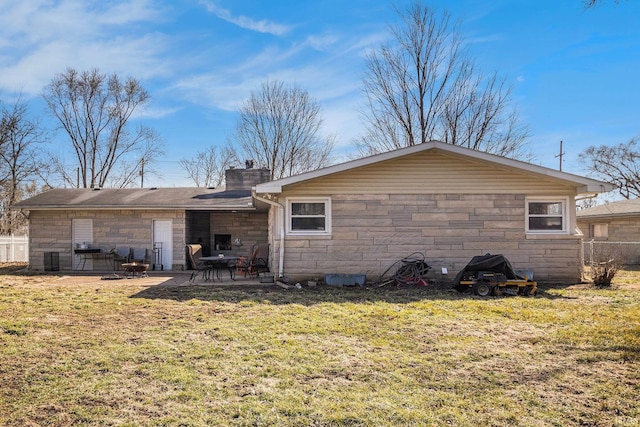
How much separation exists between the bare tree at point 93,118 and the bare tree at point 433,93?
17.5 m

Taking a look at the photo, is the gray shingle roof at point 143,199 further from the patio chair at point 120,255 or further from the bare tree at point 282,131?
the bare tree at point 282,131

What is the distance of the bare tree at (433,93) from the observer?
764 inches

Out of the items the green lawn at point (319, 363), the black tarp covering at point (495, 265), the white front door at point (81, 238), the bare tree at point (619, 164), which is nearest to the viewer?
the green lawn at point (319, 363)

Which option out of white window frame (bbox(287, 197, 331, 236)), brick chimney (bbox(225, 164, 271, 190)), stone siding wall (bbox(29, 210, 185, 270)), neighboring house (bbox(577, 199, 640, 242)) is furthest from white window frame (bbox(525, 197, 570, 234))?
stone siding wall (bbox(29, 210, 185, 270))

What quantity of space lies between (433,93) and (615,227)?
35.2 feet

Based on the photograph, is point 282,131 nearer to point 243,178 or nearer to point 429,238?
point 243,178

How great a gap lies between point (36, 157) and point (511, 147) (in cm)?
2860

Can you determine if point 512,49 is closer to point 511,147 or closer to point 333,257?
point 511,147

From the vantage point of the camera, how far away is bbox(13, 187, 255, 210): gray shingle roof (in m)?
14.6

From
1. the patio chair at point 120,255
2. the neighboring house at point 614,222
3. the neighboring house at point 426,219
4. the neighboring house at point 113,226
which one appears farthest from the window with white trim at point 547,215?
the patio chair at point 120,255

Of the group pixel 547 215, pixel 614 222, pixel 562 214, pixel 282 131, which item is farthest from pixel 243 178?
pixel 614 222

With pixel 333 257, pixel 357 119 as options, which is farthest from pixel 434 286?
pixel 357 119

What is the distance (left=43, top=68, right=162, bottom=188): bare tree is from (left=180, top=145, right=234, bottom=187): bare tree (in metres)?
4.53

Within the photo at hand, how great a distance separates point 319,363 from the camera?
4238mm
